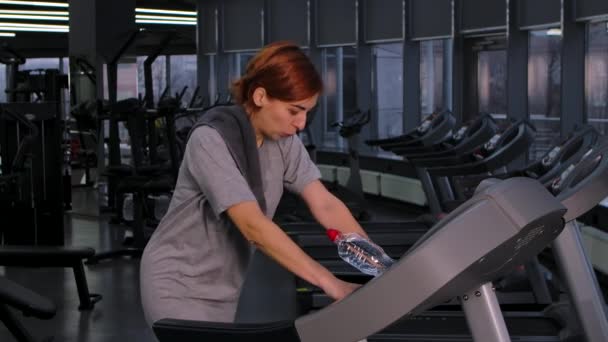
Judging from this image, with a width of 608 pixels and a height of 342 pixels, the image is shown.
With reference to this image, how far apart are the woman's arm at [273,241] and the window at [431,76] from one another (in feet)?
26.4

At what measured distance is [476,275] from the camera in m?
1.42

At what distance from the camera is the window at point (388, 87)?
1065 centimetres

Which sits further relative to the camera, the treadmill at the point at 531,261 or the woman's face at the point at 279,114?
the treadmill at the point at 531,261

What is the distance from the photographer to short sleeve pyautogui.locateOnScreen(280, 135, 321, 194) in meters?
2.10

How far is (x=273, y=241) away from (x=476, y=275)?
19.1 inches

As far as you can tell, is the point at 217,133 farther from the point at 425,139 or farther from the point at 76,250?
the point at 425,139

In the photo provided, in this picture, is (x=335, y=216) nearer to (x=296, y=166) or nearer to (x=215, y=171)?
(x=296, y=166)

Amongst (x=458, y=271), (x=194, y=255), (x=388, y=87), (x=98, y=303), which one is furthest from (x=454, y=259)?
(x=388, y=87)

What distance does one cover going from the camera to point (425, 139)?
720 centimetres

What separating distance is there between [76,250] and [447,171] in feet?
8.79

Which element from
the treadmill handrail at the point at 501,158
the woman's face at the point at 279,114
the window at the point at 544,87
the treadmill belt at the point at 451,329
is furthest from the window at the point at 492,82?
the woman's face at the point at 279,114

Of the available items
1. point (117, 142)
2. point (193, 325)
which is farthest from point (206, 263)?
point (117, 142)

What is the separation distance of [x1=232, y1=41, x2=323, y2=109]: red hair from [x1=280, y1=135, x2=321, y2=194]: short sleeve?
0.25m

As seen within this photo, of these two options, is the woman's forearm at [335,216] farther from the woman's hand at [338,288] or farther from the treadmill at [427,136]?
the treadmill at [427,136]
